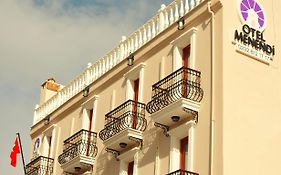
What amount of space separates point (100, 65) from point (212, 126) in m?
9.04

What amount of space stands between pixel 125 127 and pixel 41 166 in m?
7.50

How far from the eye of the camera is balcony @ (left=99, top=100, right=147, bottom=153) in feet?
75.5

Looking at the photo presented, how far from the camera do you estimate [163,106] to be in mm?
21406

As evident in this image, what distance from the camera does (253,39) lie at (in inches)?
843

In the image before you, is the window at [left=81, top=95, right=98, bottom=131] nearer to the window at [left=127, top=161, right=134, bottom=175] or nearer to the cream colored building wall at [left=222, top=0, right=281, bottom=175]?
the window at [left=127, top=161, right=134, bottom=175]

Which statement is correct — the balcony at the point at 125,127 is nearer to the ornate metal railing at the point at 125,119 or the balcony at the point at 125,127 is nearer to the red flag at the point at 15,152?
the ornate metal railing at the point at 125,119

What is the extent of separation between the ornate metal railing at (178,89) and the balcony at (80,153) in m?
4.52

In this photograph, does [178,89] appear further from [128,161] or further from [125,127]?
Result: [128,161]

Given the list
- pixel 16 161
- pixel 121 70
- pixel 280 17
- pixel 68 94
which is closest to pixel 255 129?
pixel 280 17

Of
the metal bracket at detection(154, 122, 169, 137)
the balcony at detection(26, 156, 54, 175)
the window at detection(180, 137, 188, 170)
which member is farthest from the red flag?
the window at detection(180, 137, 188, 170)

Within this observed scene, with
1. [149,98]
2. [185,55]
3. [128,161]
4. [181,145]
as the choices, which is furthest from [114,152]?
[185,55]

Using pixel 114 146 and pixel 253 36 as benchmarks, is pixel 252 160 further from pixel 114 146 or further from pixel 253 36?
pixel 114 146

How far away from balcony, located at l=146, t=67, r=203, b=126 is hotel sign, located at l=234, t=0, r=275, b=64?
5.51 feet

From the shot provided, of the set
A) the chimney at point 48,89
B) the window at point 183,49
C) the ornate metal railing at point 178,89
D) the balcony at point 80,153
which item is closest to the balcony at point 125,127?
the ornate metal railing at point 178,89
